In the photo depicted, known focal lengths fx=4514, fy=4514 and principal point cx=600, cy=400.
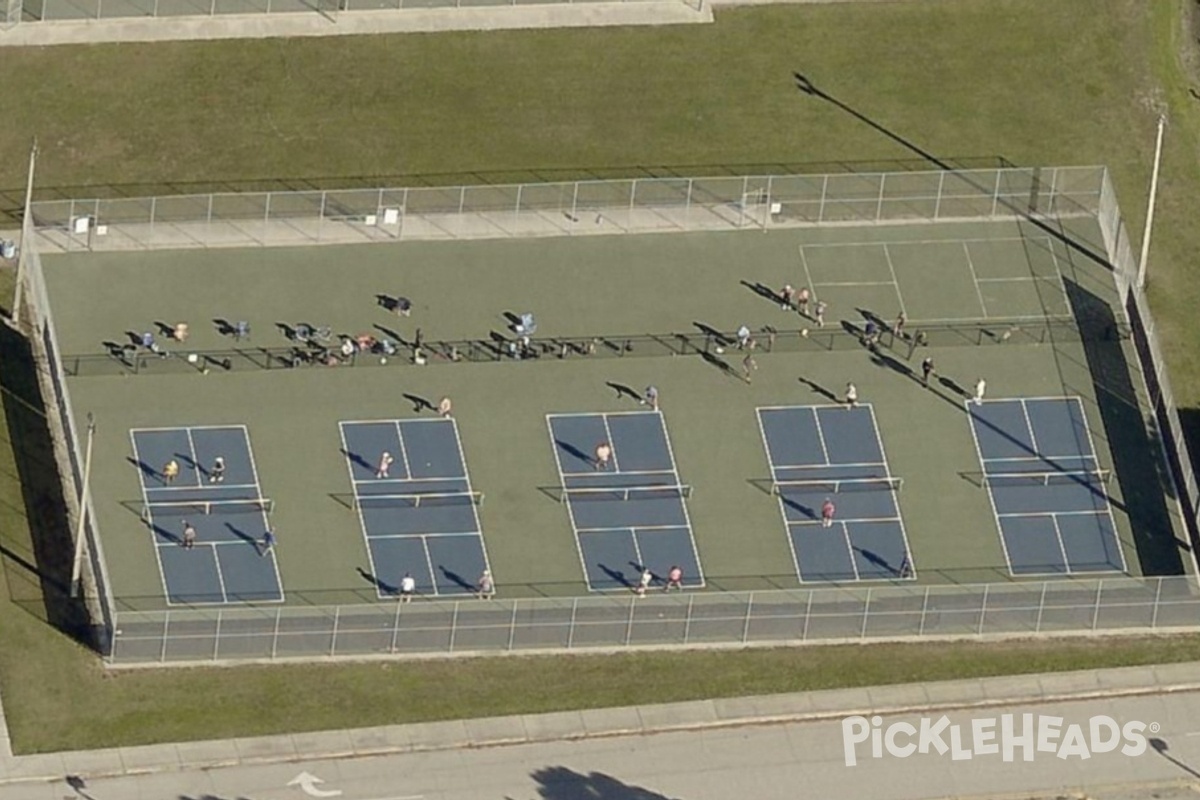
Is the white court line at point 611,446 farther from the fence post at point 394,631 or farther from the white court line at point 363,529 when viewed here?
the fence post at point 394,631

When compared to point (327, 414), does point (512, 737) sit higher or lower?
Answer: lower

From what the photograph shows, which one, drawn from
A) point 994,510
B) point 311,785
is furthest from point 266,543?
point 994,510

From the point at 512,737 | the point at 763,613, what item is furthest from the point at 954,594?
Answer: the point at 512,737

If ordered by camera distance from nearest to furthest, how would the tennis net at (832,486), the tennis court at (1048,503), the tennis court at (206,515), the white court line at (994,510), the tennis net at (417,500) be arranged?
1. the tennis court at (206,515)
2. the tennis net at (417,500)
3. the white court line at (994,510)
4. the tennis court at (1048,503)
5. the tennis net at (832,486)

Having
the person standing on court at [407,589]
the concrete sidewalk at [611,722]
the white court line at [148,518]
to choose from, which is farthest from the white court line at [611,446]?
the white court line at [148,518]

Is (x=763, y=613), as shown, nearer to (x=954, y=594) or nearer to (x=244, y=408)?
(x=954, y=594)

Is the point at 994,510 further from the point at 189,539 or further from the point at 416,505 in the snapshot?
the point at 189,539
